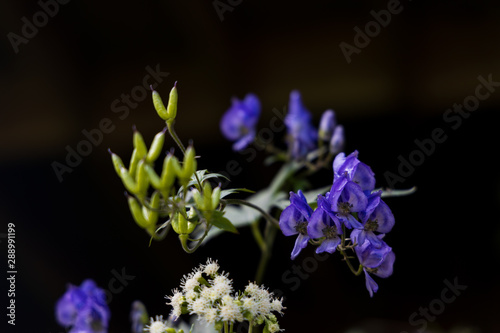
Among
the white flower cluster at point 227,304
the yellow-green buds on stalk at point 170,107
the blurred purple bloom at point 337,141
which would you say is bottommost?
the white flower cluster at point 227,304

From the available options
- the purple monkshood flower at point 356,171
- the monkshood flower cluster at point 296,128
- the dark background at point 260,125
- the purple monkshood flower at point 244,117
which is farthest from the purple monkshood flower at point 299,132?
the dark background at point 260,125

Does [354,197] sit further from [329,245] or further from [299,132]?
[299,132]

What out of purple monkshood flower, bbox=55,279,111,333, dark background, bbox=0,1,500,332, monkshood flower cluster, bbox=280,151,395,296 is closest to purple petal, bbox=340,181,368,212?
monkshood flower cluster, bbox=280,151,395,296

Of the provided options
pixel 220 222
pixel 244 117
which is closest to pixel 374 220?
pixel 220 222

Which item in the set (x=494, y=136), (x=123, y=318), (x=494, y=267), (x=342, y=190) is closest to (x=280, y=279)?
(x=123, y=318)

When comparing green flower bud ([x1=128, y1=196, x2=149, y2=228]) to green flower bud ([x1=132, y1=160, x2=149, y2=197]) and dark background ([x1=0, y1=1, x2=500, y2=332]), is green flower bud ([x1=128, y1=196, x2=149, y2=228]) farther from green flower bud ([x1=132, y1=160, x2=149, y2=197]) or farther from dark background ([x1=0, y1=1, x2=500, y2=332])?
dark background ([x1=0, y1=1, x2=500, y2=332])

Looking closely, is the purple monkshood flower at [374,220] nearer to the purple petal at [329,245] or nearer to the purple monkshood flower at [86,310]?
the purple petal at [329,245]
